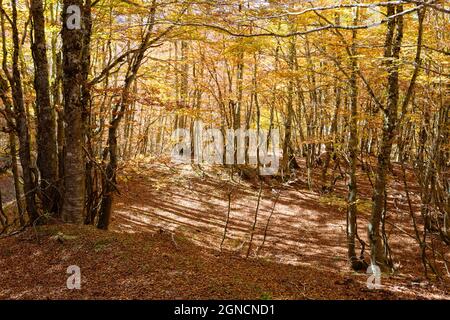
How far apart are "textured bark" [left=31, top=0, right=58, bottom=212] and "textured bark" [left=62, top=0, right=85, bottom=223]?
53 centimetres

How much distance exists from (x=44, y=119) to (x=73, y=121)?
874 mm

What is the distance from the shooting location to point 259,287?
4801mm

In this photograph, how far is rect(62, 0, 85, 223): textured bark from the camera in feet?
20.4

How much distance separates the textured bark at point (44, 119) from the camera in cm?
670

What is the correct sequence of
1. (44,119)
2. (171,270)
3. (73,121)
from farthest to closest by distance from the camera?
(44,119), (73,121), (171,270)

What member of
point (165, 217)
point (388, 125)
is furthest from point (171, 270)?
point (165, 217)

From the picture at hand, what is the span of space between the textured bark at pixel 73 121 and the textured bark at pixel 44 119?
53 cm

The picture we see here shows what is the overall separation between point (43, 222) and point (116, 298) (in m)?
3.28

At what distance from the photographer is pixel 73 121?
641 centimetres
